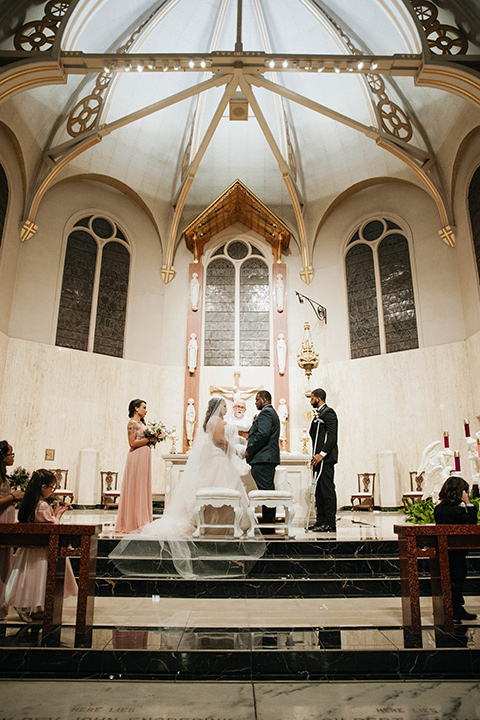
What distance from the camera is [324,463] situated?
278 inches

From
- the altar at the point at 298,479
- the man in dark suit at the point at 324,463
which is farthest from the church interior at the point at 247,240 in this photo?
the man in dark suit at the point at 324,463

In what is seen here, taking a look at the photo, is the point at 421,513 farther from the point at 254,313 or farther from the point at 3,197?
the point at 3,197

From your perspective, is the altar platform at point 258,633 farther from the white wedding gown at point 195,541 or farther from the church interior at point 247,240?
the church interior at point 247,240

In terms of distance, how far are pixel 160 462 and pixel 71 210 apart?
6.54m

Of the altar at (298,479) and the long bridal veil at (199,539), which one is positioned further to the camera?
the altar at (298,479)

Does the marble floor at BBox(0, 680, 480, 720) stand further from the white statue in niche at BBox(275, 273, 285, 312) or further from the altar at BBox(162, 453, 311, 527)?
the white statue in niche at BBox(275, 273, 285, 312)

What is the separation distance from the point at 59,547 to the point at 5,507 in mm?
938

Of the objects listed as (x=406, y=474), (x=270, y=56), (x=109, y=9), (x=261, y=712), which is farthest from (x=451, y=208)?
(x=261, y=712)

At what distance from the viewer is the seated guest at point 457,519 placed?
408 centimetres

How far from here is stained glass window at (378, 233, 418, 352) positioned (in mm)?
12023

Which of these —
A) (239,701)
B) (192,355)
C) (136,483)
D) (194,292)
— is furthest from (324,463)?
(194,292)

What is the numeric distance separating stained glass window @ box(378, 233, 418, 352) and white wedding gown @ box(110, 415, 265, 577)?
21.7 ft

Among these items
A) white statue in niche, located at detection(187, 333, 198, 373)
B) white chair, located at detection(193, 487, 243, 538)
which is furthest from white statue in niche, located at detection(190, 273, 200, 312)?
white chair, located at detection(193, 487, 243, 538)

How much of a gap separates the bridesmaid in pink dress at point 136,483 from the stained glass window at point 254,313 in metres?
6.41
